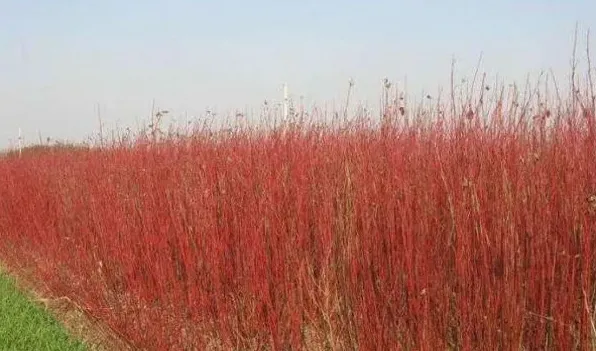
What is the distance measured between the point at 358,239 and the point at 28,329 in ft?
8.80

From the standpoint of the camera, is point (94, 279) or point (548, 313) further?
point (94, 279)

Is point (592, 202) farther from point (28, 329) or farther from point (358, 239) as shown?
point (28, 329)

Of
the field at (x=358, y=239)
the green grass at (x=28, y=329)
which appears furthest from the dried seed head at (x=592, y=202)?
the green grass at (x=28, y=329)

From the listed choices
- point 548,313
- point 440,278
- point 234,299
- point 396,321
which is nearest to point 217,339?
point 234,299

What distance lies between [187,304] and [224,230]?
1.92 ft

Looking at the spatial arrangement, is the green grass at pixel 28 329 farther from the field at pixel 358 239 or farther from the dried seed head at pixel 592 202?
the dried seed head at pixel 592 202

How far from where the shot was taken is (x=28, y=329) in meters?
4.32

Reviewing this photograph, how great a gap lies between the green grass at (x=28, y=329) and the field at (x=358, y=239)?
0.30 m

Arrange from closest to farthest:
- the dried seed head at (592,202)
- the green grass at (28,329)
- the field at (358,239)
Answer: the dried seed head at (592,202) < the field at (358,239) < the green grass at (28,329)

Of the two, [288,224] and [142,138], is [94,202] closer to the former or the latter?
[142,138]

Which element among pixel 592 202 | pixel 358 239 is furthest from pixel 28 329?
pixel 592 202

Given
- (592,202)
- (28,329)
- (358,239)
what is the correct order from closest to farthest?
(592,202) < (358,239) < (28,329)

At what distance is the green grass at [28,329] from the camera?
4.02 metres

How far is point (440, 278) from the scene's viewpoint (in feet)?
8.31
